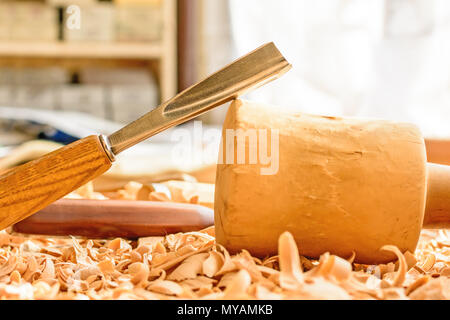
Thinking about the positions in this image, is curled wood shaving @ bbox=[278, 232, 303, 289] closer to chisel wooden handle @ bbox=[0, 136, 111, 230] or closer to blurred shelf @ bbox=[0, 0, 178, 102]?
chisel wooden handle @ bbox=[0, 136, 111, 230]

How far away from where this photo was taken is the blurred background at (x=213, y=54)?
1590 mm

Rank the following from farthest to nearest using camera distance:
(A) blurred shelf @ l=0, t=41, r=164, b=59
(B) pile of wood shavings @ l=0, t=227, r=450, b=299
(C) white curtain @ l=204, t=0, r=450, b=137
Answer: (A) blurred shelf @ l=0, t=41, r=164, b=59
(C) white curtain @ l=204, t=0, r=450, b=137
(B) pile of wood shavings @ l=0, t=227, r=450, b=299

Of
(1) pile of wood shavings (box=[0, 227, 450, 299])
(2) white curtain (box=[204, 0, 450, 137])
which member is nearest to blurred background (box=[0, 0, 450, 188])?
(2) white curtain (box=[204, 0, 450, 137])

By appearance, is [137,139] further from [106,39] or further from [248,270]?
[106,39]

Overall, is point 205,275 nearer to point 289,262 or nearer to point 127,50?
point 289,262

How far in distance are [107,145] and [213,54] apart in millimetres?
1773

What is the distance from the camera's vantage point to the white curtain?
61.8 inches

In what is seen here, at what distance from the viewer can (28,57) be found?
7.27ft

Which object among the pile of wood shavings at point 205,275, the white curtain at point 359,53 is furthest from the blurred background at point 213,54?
the pile of wood shavings at point 205,275

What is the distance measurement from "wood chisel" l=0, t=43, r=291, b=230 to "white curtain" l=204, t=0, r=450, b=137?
1181 mm

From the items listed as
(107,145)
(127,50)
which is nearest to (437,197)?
(107,145)

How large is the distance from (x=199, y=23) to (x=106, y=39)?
0.39 m
